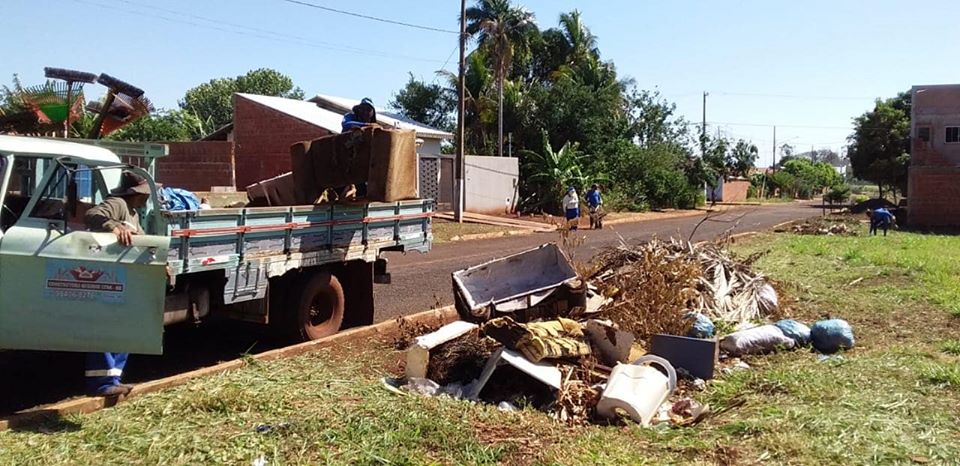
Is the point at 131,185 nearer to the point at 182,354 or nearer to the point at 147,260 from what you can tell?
the point at 147,260

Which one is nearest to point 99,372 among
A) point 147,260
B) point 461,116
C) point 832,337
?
point 147,260

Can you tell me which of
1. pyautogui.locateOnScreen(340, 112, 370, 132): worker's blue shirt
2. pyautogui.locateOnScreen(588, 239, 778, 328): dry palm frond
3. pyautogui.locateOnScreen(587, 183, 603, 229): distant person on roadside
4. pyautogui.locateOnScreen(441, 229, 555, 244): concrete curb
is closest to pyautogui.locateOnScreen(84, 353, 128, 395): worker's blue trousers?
pyautogui.locateOnScreen(340, 112, 370, 132): worker's blue shirt

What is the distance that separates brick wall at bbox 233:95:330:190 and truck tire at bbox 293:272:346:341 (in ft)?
61.1

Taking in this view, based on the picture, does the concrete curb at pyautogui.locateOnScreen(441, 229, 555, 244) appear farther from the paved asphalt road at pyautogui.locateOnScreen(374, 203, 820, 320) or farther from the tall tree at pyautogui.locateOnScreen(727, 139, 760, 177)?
the tall tree at pyautogui.locateOnScreen(727, 139, 760, 177)

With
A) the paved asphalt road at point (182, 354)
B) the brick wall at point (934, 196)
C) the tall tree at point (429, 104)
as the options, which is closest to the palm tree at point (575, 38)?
the tall tree at point (429, 104)

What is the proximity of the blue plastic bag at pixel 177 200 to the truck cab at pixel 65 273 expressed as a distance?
1.07 metres

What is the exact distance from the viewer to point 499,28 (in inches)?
1441

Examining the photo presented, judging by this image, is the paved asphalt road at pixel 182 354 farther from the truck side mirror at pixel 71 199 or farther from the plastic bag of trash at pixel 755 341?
the plastic bag of trash at pixel 755 341

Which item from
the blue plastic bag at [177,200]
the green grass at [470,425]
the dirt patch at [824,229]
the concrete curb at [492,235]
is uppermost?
the blue plastic bag at [177,200]

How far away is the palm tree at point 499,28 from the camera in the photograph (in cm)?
3662

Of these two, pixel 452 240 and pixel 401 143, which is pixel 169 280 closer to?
pixel 401 143

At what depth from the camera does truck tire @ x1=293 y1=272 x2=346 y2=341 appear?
7.83m

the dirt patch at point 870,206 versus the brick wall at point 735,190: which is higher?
the brick wall at point 735,190

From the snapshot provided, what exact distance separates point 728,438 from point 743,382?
163 centimetres
